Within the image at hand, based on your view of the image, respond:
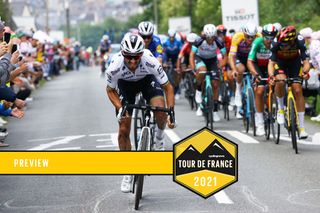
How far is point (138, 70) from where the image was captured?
10.2m

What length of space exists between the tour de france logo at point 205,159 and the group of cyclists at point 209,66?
1790 millimetres

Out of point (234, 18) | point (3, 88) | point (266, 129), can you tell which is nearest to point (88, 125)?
point (266, 129)

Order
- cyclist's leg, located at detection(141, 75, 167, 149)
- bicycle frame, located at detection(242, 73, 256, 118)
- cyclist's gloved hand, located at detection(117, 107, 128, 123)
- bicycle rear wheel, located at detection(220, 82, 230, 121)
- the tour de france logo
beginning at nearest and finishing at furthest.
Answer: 1. the tour de france logo
2. cyclist's gloved hand, located at detection(117, 107, 128, 123)
3. cyclist's leg, located at detection(141, 75, 167, 149)
4. bicycle frame, located at detection(242, 73, 256, 118)
5. bicycle rear wheel, located at detection(220, 82, 230, 121)

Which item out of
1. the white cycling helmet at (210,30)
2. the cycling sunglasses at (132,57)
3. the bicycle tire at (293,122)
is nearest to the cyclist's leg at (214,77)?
the white cycling helmet at (210,30)

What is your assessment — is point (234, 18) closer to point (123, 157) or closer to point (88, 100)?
point (88, 100)

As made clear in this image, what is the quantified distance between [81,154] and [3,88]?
15.8ft

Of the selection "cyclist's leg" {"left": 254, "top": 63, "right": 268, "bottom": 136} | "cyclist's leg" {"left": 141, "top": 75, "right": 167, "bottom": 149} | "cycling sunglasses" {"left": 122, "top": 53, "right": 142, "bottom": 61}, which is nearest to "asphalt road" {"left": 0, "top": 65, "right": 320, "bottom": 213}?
"cyclist's leg" {"left": 254, "top": 63, "right": 268, "bottom": 136}

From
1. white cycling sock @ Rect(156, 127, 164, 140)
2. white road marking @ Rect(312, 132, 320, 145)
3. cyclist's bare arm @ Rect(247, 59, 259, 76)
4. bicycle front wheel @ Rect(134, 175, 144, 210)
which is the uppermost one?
cyclist's bare arm @ Rect(247, 59, 259, 76)

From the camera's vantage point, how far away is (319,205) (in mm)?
9484

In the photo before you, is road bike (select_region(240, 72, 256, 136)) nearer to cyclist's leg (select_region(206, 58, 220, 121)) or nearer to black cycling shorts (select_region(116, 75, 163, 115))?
cyclist's leg (select_region(206, 58, 220, 121))

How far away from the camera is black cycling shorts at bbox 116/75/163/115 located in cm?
1068

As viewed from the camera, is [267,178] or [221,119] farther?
[221,119]

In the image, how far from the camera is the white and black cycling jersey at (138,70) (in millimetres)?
10125

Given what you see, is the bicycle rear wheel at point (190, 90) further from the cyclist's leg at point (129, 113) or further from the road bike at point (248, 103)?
the cyclist's leg at point (129, 113)
